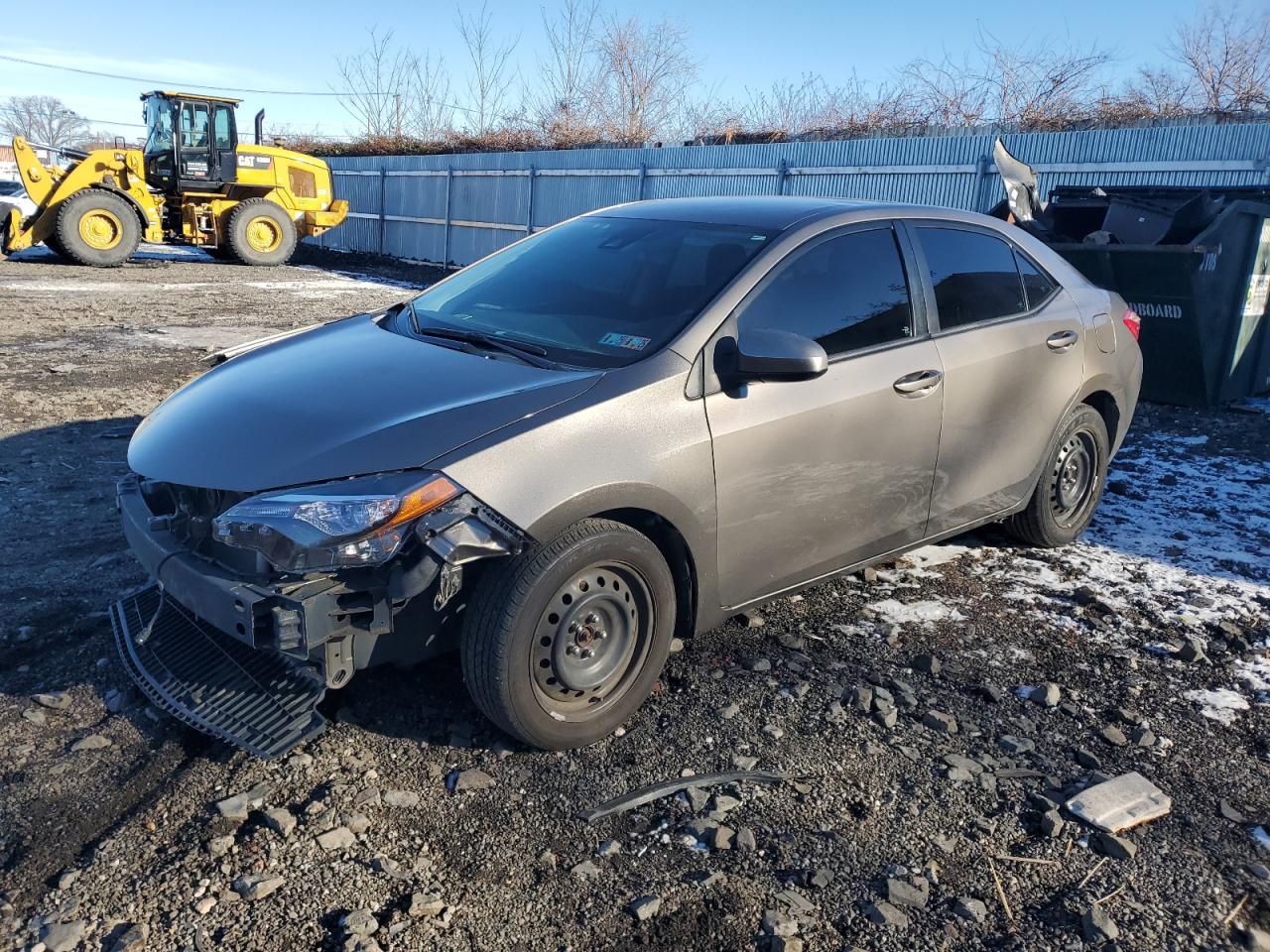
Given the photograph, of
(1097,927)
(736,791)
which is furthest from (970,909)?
(736,791)

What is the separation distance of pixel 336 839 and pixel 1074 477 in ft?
13.1

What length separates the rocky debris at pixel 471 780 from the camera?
3.03 m

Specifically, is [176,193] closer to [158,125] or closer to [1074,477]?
[158,125]

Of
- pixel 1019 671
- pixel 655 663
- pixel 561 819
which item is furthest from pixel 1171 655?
pixel 561 819

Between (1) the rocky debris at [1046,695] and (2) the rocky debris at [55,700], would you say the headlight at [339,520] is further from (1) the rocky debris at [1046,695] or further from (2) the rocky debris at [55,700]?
(1) the rocky debris at [1046,695]

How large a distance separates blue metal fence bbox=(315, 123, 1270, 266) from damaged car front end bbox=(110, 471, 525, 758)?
986 centimetres

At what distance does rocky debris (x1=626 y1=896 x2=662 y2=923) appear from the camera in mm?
2531

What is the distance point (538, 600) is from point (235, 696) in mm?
1035

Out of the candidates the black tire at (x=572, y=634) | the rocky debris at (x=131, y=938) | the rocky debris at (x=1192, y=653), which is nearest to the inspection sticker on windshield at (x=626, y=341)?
the black tire at (x=572, y=634)

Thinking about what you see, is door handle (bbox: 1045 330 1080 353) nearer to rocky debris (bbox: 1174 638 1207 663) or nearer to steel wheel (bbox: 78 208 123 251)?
rocky debris (bbox: 1174 638 1207 663)

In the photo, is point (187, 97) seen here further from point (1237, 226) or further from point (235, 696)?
point (235, 696)

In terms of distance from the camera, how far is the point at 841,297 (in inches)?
151

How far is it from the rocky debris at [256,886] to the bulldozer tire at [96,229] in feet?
60.6

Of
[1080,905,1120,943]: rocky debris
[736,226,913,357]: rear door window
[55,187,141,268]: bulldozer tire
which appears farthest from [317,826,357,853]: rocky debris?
[55,187,141,268]: bulldozer tire
